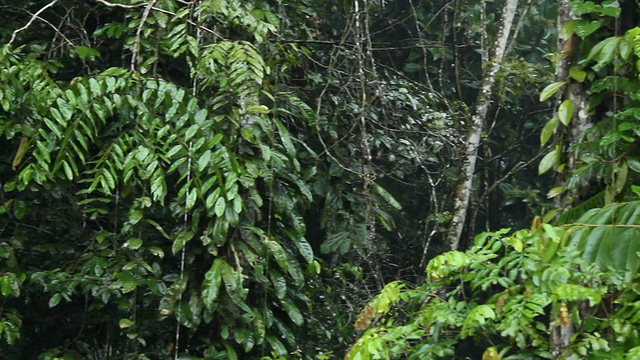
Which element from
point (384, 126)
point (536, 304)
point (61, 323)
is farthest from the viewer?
point (384, 126)

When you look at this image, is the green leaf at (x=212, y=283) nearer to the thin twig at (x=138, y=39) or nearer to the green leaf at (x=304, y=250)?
the green leaf at (x=304, y=250)

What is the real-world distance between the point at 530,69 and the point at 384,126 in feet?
4.96

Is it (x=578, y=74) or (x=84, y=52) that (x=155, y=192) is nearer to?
(x=84, y=52)

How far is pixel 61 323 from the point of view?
154 inches

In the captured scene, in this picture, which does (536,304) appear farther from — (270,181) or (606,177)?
(270,181)

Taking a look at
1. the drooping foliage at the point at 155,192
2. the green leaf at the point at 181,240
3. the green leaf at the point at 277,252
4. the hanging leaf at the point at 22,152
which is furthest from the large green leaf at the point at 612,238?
the hanging leaf at the point at 22,152

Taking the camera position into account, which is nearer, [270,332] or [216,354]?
[216,354]

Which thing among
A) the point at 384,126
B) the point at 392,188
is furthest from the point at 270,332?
the point at 392,188

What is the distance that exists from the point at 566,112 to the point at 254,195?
4.07 ft

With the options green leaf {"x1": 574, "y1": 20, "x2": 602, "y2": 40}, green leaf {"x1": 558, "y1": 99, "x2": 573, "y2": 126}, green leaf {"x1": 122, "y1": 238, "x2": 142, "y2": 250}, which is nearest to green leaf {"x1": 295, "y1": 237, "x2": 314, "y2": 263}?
green leaf {"x1": 122, "y1": 238, "x2": 142, "y2": 250}

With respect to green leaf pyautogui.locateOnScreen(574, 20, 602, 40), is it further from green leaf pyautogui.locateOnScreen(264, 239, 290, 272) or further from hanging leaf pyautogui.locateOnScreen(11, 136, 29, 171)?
hanging leaf pyautogui.locateOnScreen(11, 136, 29, 171)

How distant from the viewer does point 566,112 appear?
249 cm

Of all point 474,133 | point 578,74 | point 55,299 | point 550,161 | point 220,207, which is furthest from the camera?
point 474,133

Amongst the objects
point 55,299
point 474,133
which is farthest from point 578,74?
point 474,133
